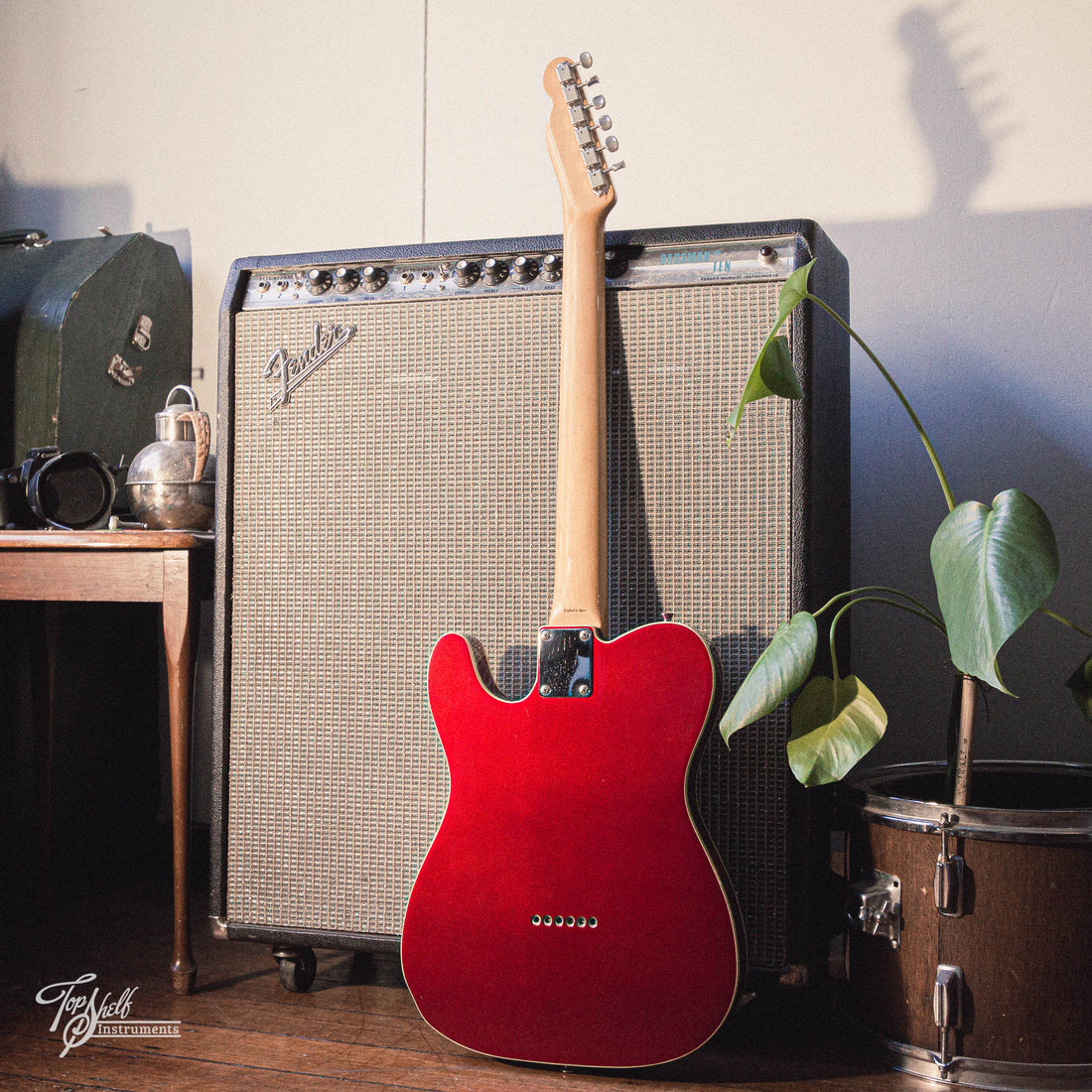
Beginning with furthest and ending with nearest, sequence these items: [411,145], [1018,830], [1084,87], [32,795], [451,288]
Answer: [411,145] → [32,795] → [1084,87] → [451,288] → [1018,830]

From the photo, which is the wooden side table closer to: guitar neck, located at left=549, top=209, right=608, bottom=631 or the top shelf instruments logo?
the top shelf instruments logo

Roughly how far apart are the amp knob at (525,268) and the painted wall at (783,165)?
53cm

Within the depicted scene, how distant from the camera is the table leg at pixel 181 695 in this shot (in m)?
1.26

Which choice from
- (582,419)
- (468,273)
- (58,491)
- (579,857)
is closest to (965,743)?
(579,857)

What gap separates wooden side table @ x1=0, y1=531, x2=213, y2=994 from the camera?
4.13 feet

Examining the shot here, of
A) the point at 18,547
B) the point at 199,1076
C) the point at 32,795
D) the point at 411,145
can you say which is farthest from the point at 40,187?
the point at 199,1076

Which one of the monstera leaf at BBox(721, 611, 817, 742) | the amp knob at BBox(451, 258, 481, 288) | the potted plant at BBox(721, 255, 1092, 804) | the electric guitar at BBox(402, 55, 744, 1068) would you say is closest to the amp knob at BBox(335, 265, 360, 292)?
the amp knob at BBox(451, 258, 481, 288)

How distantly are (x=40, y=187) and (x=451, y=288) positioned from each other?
127 centimetres

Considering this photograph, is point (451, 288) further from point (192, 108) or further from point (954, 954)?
point (192, 108)

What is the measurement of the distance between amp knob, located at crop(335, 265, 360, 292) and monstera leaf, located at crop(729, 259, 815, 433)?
0.52 meters

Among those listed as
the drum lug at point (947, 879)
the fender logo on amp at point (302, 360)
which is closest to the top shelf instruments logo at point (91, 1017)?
the fender logo on amp at point (302, 360)

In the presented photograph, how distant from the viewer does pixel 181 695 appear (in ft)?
4.16

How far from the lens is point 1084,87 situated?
4.75ft

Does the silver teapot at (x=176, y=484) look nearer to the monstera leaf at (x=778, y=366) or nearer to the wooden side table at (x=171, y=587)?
the wooden side table at (x=171, y=587)
